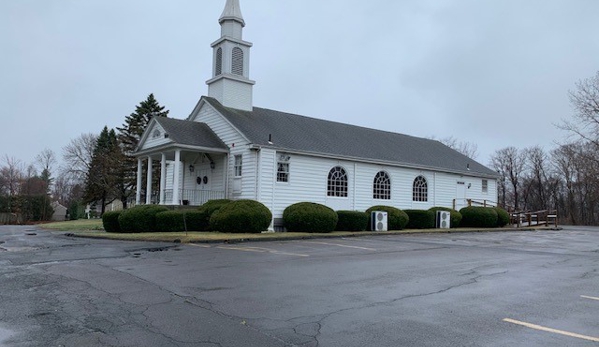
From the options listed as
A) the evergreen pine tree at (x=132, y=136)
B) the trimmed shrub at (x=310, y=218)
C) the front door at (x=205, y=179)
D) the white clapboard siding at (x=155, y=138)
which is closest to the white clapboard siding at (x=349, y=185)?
the trimmed shrub at (x=310, y=218)

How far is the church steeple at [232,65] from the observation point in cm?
2450

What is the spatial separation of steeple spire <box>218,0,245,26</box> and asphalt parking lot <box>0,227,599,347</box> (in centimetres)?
1752

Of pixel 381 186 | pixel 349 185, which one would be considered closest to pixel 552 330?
pixel 349 185

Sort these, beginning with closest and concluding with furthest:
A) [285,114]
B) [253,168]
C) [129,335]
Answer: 1. [129,335]
2. [253,168]
3. [285,114]

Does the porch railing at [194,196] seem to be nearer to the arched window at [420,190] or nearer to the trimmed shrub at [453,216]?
the arched window at [420,190]

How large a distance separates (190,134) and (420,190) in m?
15.2

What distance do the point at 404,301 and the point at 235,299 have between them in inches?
98.7

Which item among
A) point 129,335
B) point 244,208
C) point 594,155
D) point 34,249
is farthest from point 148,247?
point 594,155

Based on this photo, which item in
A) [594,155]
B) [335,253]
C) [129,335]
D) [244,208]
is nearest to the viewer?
[129,335]

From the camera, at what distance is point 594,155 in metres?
43.1

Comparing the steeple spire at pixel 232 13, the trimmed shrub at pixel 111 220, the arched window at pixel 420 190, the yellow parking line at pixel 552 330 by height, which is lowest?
the yellow parking line at pixel 552 330

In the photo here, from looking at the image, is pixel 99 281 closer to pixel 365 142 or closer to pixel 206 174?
pixel 206 174

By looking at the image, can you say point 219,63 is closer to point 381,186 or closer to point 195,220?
point 195,220

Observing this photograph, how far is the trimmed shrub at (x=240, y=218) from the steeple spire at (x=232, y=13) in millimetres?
11856
